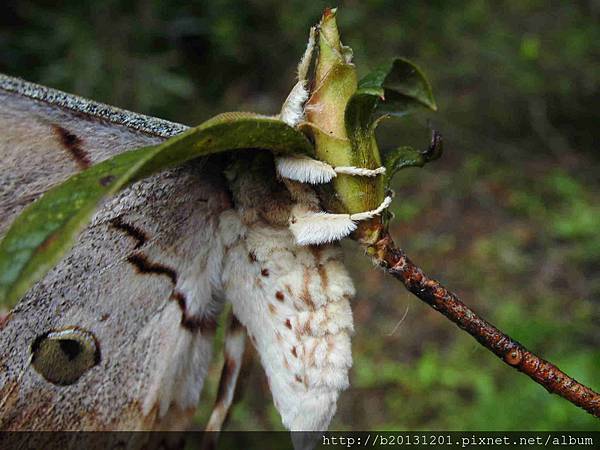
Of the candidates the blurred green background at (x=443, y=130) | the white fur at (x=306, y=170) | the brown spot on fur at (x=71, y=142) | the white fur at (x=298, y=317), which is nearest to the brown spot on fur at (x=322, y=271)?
the white fur at (x=298, y=317)

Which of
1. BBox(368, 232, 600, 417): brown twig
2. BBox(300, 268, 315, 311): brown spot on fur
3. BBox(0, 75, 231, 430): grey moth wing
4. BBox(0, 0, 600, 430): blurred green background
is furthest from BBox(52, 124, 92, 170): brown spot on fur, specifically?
BBox(0, 0, 600, 430): blurred green background

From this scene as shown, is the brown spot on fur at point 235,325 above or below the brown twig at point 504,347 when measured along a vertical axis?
above

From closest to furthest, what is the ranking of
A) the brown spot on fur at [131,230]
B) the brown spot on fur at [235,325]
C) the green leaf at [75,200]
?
the green leaf at [75,200] < the brown spot on fur at [131,230] < the brown spot on fur at [235,325]

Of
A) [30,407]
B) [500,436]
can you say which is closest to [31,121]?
[30,407]

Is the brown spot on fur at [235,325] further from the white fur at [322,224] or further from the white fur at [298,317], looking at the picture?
the white fur at [322,224]

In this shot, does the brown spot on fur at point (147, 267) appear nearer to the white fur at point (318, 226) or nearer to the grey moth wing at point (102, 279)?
the grey moth wing at point (102, 279)

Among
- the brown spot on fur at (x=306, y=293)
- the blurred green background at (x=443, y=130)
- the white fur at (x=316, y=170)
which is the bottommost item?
the brown spot on fur at (x=306, y=293)

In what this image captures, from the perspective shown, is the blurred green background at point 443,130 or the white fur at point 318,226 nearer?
the white fur at point 318,226

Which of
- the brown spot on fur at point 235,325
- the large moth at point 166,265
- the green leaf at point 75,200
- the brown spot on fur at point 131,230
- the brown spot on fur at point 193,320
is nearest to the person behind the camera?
the green leaf at point 75,200
